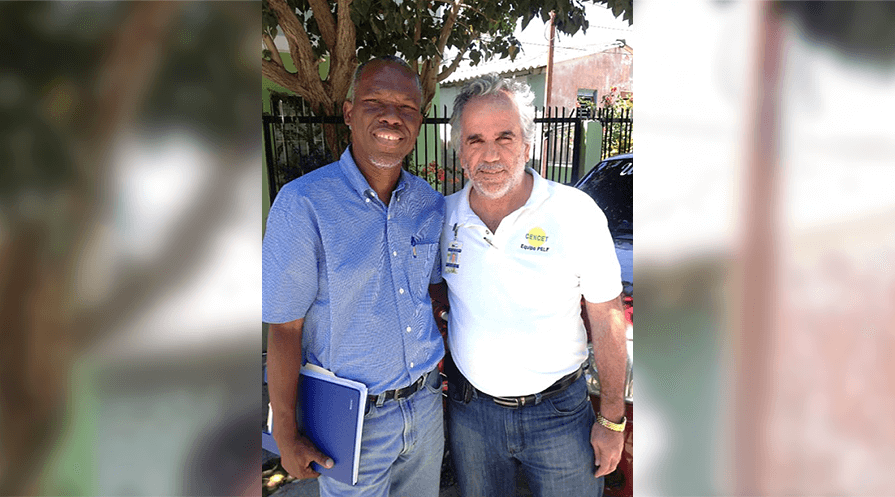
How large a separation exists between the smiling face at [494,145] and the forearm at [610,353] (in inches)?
21.2

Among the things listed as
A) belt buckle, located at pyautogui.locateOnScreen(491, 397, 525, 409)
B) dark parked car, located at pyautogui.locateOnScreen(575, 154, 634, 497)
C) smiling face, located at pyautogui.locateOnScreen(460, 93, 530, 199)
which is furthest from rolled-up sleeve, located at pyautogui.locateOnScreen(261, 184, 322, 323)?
dark parked car, located at pyautogui.locateOnScreen(575, 154, 634, 497)

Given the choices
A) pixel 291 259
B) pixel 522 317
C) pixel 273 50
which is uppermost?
pixel 273 50

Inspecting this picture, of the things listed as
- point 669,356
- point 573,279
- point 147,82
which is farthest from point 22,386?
point 573,279

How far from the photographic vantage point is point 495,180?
1.87 m

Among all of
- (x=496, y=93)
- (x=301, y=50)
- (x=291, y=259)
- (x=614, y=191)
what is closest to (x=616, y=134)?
(x=614, y=191)

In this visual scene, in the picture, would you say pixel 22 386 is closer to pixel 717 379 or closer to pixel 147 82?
pixel 147 82

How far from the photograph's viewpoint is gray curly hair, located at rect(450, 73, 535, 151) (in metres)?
1.90

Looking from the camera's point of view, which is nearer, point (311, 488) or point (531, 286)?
point (531, 286)

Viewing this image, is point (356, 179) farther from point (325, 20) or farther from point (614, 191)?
point (325, 20)

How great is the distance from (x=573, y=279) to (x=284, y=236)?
0.97m

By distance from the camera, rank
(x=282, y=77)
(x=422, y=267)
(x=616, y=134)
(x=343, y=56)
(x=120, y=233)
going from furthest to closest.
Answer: (x=616, y=134)
(x=282, y=77)
(x=343, y=56)
(x=422, y=267)
(x=120, y=233)

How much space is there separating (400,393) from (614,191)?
315 centimetres

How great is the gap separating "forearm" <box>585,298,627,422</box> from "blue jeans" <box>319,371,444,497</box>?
23.6 inches

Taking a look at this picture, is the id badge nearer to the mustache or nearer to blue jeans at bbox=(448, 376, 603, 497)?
the mustache
